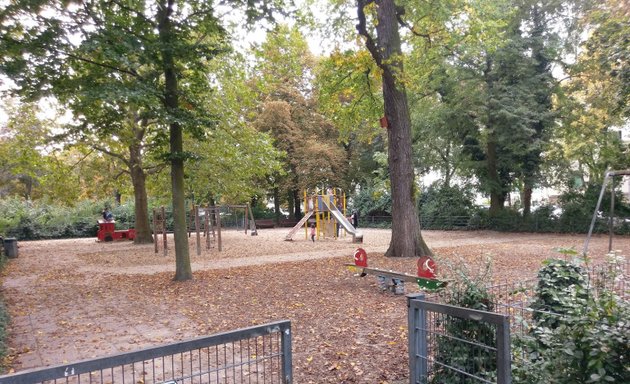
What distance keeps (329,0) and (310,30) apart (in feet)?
4.49

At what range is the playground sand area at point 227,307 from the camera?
539cm

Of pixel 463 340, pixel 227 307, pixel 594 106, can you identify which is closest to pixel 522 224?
pixel 594 106

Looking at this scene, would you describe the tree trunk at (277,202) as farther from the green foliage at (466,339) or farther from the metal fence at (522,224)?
the green foliage at (466,339)

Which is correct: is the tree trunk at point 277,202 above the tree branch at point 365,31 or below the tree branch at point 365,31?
below

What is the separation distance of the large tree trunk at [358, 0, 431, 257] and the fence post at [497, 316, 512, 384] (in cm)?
1054

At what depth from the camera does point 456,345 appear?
3492 millimetres

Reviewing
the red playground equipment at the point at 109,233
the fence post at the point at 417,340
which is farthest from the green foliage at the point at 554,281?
the red playground equipment at the point at 109,233

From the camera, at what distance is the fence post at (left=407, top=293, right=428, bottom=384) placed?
145 inches

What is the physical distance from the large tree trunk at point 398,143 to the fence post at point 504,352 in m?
10.5

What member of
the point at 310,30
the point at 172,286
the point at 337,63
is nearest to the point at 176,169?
the point at 172,286

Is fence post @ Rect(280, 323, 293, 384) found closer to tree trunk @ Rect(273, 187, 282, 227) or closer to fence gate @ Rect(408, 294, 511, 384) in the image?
fence gate @ Rect(408, 294, 511, 384)

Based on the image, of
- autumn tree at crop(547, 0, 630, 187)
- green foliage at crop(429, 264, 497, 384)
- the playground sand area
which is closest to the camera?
green foliage at crop(429, 264, 497, 384)

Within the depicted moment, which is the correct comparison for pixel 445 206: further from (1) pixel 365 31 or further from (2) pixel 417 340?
(2) pixel 417 340

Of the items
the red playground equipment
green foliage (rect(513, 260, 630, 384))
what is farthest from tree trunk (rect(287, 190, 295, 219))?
green foliage (rect(513, 260, 630, 384))
